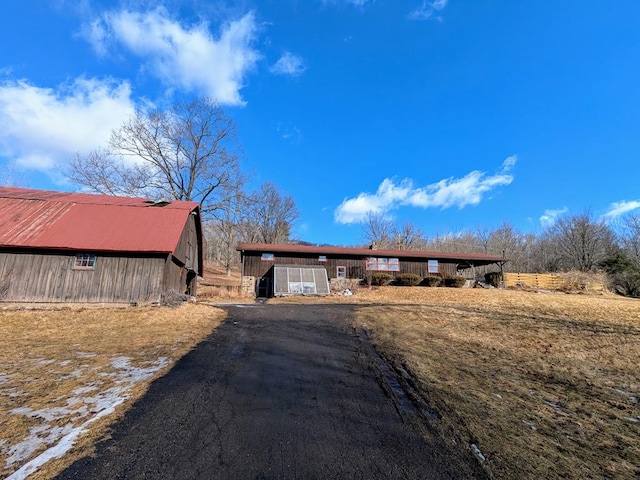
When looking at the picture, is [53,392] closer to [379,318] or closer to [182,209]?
[379,318]

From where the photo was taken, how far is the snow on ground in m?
3.08

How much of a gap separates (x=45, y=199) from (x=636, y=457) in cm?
2312

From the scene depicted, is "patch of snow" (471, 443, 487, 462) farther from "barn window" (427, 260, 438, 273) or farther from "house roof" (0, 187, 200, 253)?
"barn window" (427, 260, 438, 273)

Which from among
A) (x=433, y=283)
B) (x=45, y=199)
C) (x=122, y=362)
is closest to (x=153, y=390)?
(x=122, y=362)

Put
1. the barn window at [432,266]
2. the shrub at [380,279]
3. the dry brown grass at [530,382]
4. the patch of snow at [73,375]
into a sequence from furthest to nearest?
1. the barn window at [432,266]
2. the shrub at [380,279]
3. the patch of snow at [73,375]
4. the dry brown grass at [530,382]

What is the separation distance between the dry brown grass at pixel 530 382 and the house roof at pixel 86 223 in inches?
430

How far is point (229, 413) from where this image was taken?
419cm

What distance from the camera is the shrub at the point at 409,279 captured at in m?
26.3

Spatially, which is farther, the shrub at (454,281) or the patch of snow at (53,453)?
the shrub at (454,281)

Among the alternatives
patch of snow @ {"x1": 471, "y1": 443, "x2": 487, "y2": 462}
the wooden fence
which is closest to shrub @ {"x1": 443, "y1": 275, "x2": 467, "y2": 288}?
the wooden fence

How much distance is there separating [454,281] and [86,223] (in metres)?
26.5

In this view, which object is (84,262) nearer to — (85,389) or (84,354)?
(84,354)

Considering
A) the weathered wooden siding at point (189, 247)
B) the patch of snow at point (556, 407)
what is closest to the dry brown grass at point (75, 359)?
the weathered wooden siding at point (189, 247)

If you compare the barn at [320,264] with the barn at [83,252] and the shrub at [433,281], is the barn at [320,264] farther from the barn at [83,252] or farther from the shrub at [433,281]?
the barn at [83,252]
